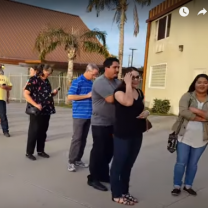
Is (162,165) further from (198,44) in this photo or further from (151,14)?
(151,14)

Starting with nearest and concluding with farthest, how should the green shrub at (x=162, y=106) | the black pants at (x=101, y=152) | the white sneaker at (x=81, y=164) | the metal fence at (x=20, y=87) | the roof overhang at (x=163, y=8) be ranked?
1. the black pants at (x=101, y=152)
2. the white sneaker at (x=81, y=164)
3. the roof overhang at (x=163, y=8)
4. the green shrub at (x=162, y=106)
5. the metal fence at (x=20, y=87)

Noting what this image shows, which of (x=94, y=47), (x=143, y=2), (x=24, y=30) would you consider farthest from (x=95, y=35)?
(x=24, y=30)

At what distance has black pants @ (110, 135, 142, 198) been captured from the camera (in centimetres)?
341

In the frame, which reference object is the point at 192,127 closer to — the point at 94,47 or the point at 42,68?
the point at 42,68

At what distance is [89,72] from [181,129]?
1582 millimetres

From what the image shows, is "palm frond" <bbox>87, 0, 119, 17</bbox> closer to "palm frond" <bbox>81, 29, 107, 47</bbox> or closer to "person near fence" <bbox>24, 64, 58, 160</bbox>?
"palm frond" <bbox>81, 29, 107, 47</bbox>

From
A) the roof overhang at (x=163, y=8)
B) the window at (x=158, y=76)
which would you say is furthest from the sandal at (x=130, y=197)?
the window at (x=158, y=76)

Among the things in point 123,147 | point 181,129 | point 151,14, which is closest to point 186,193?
point 181,129

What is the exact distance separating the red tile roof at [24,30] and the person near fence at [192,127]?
1770cm

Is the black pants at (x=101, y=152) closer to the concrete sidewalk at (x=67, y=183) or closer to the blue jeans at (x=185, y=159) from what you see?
the concrete sidewalk at (x=67, y=183)

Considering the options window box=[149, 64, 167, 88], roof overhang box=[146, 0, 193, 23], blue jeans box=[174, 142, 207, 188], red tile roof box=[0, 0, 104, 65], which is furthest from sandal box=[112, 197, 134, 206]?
red tile roof box=[0, 0, 104, 65]

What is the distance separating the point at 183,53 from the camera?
13.9 m

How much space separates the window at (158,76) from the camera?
15.6m

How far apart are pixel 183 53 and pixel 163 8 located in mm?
3115
